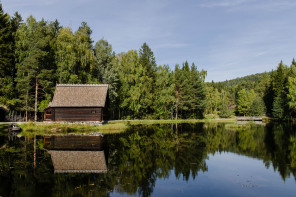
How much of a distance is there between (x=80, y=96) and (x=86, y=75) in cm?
936

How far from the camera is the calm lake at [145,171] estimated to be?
10.7m

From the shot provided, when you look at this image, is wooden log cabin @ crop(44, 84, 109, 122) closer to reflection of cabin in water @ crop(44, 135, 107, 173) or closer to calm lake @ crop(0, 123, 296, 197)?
reflection of cabin in water @ crop(44, 135, 107, 173)

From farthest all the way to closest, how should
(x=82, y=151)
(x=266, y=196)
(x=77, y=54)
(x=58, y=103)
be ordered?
(x=77, y=54), (x=58, y=103), (x=82, y=151), (x=266, y=196)

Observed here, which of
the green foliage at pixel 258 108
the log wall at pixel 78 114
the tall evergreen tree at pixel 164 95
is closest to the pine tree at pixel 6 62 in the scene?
the log wall at pixel 78 114

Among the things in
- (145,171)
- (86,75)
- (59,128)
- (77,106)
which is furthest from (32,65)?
(145,171)

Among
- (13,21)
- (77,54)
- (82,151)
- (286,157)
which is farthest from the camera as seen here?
(13,21)

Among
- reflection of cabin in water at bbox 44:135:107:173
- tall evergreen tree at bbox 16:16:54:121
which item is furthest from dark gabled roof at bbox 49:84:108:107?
reflection of cabin in water at bbox 44:135:107:173

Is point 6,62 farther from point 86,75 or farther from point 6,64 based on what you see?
point 86,75

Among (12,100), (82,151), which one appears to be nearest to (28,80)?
(12,100)

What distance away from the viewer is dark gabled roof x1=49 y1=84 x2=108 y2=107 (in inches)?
1433

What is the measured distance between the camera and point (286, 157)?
1730 cm

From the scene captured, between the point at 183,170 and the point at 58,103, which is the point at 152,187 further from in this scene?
the point at 58,103

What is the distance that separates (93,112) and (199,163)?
81.9 feet

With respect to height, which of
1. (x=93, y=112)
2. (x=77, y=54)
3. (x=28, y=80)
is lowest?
(x=93, y=112)
